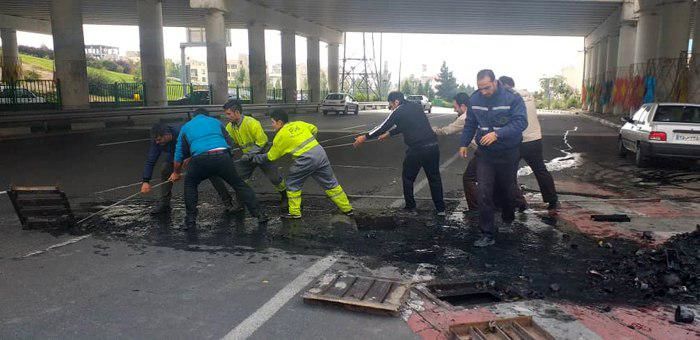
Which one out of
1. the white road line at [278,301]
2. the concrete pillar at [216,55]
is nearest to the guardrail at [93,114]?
the concrete pillar at [216,55]

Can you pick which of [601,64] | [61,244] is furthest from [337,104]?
[61,244]

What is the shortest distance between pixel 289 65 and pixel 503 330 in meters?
40.4

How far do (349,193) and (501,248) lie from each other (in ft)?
11.7

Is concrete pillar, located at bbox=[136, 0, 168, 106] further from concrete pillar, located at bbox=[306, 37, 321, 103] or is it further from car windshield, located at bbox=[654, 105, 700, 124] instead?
car windshield, located at bbox=[654, 105, 700, 124]

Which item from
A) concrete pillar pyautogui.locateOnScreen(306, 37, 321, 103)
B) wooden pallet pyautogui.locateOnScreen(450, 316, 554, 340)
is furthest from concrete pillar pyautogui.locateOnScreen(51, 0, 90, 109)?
concrete pillar pyautogui.locateOnScreen(306, 37, 321, 103)

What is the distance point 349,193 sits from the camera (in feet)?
28.8

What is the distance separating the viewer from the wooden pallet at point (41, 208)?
6.37 meters

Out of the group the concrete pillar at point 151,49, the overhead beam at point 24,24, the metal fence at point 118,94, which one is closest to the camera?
the metal fence at point 118,94

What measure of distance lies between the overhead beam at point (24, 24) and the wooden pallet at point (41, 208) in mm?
42472

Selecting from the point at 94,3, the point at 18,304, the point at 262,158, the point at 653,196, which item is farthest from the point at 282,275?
the point at 94,3

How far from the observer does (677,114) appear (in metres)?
11.8

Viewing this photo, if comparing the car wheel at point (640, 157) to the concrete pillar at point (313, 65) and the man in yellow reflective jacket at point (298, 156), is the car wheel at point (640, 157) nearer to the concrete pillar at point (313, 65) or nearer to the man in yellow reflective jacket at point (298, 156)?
the man in yellow reflective jacket at point (298, 156)

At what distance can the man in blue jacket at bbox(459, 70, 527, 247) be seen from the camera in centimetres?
566

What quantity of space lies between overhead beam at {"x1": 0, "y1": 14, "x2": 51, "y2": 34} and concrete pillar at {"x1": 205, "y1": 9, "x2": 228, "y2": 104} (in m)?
21.5
